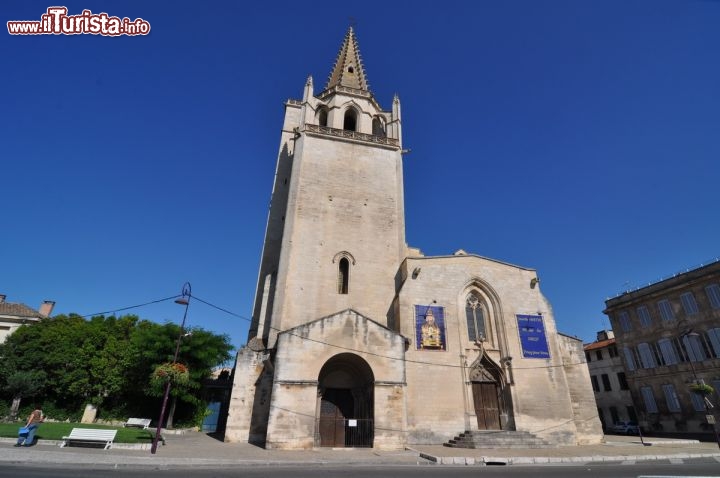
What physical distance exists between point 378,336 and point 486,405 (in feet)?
22.2

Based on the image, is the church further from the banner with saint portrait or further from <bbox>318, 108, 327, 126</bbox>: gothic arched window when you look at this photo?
<bbox>318, 108, 327, 126</bbox>: gothic arched window

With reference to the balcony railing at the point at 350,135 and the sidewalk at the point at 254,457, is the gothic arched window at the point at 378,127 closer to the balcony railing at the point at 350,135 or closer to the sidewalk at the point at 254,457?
the balcony railing at the point at 350,135

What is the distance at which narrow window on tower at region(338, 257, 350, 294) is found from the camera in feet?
66.0

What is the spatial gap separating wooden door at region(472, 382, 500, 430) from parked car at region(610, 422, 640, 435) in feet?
55.1

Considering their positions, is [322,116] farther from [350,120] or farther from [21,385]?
[21,385]

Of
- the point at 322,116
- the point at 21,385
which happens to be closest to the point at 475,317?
the point at 322,116

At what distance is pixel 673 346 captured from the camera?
1006 inches

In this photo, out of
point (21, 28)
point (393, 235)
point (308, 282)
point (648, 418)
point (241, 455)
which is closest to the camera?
point (241, 455)

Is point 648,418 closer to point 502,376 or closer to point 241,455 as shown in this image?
point 502,376

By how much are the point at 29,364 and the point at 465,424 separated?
83.6ft

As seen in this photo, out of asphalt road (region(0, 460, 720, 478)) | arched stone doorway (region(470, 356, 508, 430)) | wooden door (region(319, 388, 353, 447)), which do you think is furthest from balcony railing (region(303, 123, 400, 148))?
asphalt road (region(0, 460, 720, 478))

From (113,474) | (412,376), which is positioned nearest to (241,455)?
(113,474)

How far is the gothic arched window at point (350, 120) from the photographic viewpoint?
27.2 meters

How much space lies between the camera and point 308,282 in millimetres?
19203
